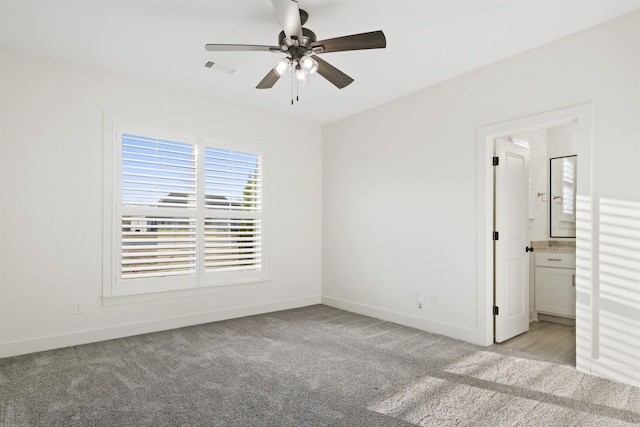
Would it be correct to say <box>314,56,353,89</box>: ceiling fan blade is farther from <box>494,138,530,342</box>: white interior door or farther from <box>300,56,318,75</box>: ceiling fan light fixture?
<box>494,138,530,342</box>: white interior door

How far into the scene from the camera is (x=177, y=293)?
14.6 ft

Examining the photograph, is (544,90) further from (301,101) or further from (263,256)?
(263,256)

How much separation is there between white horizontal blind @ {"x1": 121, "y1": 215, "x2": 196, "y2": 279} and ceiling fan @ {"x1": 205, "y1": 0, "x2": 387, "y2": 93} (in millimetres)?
2294

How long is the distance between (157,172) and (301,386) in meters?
2.94

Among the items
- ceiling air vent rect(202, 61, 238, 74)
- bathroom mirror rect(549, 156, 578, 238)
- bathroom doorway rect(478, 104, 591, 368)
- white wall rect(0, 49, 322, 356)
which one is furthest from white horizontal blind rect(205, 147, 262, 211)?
bathroom mirror rect(549, 156, 578, 238)

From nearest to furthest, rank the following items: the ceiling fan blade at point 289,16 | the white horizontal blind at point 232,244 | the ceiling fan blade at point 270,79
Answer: the ceiling fan blade at point 289,16, the ceiling fan blade at point 270,79, the white horizontal blind at point 232,244

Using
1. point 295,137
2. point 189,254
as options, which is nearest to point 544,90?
point 295,137

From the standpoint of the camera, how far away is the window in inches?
162

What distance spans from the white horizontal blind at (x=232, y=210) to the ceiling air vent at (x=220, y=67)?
1170mm

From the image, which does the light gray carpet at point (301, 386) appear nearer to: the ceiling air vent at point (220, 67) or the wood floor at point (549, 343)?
the wood floor at point (549, 343)

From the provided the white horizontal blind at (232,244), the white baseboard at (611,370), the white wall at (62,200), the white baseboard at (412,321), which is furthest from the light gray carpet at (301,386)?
the white horizontal blind at (232,244)

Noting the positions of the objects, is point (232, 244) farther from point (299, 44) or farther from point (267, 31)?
point (299, 44)

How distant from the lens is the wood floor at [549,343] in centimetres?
347

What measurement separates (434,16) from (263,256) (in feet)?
11.8
